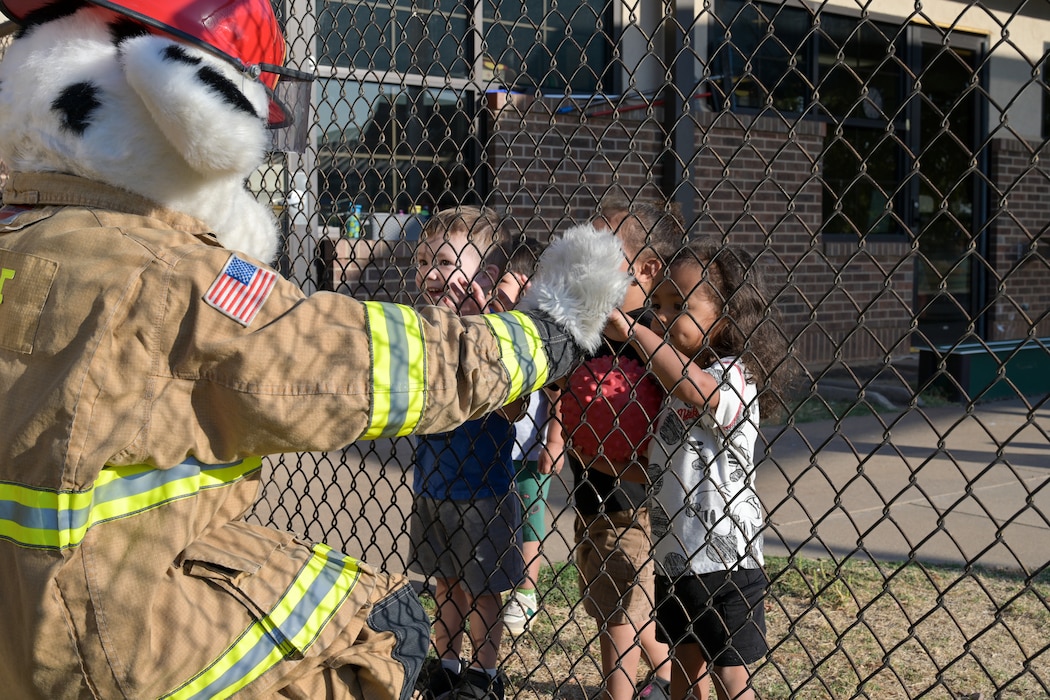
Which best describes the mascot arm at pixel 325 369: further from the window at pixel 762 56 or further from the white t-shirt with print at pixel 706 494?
the window at pixel 762 56

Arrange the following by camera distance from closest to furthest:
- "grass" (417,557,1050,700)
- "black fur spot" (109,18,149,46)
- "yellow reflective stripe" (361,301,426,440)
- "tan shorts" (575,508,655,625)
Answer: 1. "yellow reflective stripe" (361,301,426,440)
2. "black fur spot" (109,18,149,46)
3. "tan shorts" (575,508,655,625)
4. "grass" (417,557,1050,700)

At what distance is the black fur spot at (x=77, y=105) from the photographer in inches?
70.4

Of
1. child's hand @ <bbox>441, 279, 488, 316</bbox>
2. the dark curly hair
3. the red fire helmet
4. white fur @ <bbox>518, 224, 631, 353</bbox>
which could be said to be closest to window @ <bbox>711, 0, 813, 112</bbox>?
child's hand @ <bbox>441, 279, 488, 316</bbox>

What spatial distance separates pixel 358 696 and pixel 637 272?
1387mm

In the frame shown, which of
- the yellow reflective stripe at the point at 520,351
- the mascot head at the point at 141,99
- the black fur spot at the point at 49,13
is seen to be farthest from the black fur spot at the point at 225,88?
the yellow reflective stripe at the point at 520,351

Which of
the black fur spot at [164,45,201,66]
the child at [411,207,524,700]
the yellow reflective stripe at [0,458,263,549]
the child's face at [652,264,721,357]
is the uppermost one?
the black fur spot at [164,45,201,66]

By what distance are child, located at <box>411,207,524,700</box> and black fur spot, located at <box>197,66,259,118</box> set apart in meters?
1.05

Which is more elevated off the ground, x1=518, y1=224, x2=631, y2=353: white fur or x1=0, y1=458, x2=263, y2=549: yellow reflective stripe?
x1=518, y1=224, x2=631, y2=353: white fur

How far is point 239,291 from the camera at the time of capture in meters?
1.69

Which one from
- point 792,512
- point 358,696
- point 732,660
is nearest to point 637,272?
point 732,660

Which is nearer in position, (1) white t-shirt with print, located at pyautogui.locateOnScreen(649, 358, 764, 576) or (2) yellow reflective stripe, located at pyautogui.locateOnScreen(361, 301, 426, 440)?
(2) yellow reflective stripe, located at pyautogui.locateOnScreen(361, 301, 426, 440)

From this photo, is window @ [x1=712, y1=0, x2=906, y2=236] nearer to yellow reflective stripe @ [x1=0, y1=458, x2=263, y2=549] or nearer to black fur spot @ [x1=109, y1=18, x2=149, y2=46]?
black fur spot @ [x1=109, y1=18, x2=149, y2=46]

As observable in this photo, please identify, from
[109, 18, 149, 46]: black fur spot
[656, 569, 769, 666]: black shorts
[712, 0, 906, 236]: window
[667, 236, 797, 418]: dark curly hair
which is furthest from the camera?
[712, 0, 906, 236]: window

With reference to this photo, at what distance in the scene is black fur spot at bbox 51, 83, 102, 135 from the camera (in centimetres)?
179
